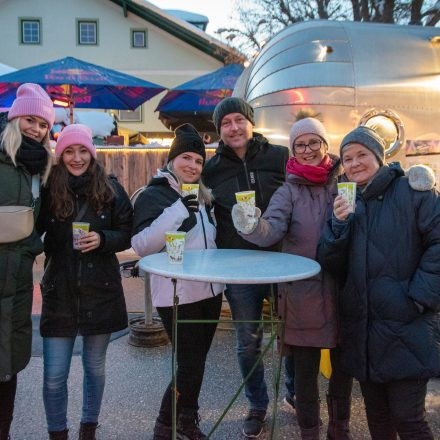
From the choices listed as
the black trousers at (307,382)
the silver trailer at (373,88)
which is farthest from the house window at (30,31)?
the black trousers at (307,382)

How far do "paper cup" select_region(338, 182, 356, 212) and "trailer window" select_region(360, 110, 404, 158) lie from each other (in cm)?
274

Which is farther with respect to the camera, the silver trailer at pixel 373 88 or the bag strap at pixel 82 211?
the silver trailer at pixel 373 88

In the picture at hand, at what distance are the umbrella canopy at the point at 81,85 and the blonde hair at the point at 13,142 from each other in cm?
710

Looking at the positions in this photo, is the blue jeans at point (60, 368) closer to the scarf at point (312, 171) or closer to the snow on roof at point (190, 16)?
the scarf at point (312, 171)

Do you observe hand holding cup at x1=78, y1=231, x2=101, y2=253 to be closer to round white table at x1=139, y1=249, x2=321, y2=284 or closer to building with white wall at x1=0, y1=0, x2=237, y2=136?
round white table at x1=139, y1=249, x2=321, y2=284

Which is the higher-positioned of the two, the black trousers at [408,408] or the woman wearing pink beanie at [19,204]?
the woman wearing pink beanie at [19,204]

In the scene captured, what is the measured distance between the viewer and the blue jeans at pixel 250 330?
3.11 metres

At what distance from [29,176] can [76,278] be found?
61 centimetres

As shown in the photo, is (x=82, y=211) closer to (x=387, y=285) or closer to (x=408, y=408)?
(x=387, y=285)

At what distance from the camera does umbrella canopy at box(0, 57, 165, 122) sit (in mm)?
9477

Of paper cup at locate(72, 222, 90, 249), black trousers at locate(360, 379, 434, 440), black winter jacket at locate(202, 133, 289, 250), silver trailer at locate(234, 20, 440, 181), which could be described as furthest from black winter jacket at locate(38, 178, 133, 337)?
silver trailer at locate(234, 20, 440, 181)

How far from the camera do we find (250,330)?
3.14 meters

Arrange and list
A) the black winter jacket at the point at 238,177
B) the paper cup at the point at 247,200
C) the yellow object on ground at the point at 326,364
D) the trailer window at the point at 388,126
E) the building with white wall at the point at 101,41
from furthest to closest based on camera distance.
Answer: the building with white wall at the point at 101,41, the trailer window at the point at 388,126, the yellow object on ground at the point at 326,364, the black winter jacket at the point at 238,177, the paper cup at the point at 247,200

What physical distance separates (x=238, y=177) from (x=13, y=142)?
1373 mm
